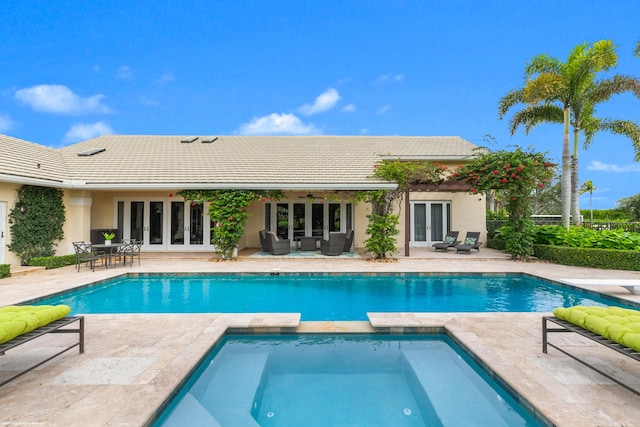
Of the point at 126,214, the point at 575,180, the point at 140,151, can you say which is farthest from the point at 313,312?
the point at 575,180

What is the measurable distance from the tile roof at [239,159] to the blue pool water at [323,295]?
4550 mm

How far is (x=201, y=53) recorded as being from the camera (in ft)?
77.8

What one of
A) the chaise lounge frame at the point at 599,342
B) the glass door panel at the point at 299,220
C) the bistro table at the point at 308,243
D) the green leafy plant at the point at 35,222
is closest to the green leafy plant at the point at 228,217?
the bistro table at the point at 308,243

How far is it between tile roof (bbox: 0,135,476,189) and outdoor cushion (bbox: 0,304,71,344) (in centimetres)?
926

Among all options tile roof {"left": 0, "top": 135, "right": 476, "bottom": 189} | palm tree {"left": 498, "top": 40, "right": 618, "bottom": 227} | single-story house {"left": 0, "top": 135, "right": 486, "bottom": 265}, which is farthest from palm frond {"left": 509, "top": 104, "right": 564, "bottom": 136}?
single-story house {"left": 0, "top": 135, "right": 486, "bottom": 265}

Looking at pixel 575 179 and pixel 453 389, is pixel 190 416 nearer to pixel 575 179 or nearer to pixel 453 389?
pixel 453 389

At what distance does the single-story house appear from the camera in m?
13.1

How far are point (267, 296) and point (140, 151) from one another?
13228 millimetres

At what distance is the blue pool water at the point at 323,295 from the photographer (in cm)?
723

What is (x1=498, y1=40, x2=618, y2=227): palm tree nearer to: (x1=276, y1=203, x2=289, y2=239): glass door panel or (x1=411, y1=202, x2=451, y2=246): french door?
(x1=411, y1=202, x2=451, y2=246): french door

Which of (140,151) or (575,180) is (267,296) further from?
(575,180)

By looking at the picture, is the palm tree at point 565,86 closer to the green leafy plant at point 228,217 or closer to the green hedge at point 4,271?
the green leafy plant at point 228,217

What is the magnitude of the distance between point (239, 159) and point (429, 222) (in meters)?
10.3

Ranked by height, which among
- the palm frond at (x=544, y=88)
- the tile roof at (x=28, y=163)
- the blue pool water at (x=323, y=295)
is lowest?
the blue pool water at (x=323, y=295)
